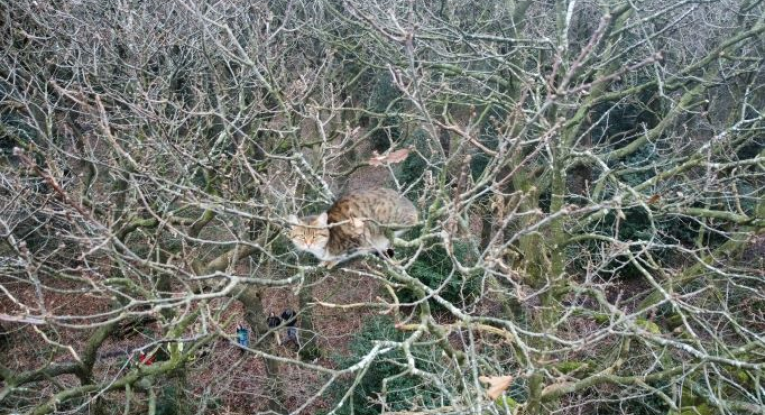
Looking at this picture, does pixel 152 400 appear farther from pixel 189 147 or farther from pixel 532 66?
pixel 532 66

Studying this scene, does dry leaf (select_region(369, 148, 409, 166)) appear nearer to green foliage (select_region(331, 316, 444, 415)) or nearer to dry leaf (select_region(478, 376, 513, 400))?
dry leaf (select_region(478, 376, 513, 400))

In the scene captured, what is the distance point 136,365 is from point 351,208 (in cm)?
238

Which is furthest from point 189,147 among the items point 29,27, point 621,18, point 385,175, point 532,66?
point 385,175

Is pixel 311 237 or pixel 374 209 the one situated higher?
pixel 374 209

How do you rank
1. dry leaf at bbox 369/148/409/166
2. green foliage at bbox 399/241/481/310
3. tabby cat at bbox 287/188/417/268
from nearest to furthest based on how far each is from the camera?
dry leaf at bbox 369/148/409/166, tabby cat at bbox 287/188/417/268, green foliage at bbox 399/241/481/310

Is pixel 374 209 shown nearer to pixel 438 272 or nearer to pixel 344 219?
pixel 344 219

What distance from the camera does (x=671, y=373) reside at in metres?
4.99

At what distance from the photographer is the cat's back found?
18.1 feet

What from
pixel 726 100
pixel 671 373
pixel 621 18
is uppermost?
pixel 621 18

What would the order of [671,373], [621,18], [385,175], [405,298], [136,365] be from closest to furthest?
[671,373]
[136,365]
[621,18]
[405,298]
[385,175]

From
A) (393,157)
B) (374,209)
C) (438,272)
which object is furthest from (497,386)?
(438,272)

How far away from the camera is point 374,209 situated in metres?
5.66

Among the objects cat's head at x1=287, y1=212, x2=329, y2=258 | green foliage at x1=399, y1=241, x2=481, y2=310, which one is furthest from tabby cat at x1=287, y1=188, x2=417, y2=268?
green foliage at x1=399, y1=241, x2=481, y2=310

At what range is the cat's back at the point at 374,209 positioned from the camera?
5521 millimetres
